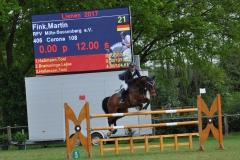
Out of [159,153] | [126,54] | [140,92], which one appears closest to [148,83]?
[140,92]

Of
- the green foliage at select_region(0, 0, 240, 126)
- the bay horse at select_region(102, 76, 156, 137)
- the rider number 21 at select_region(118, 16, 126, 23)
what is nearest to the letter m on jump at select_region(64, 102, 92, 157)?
the bay horse at select_region(102, 76, 156, 137)

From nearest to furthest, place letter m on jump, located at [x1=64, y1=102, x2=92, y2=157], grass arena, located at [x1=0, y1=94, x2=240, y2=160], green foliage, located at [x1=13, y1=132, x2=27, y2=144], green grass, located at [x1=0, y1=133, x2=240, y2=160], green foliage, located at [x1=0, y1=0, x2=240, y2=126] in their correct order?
green grass, located at [x1=0, y1=133, x2=240, y2=160] < grass arena, located at [x1=0, y1=94, x2=240, y2=160] < letter m on jump, located at [x1=64, y1=102, x2=92, y2=157] < green foliage, located at [x1=13, y1=132, x2=27, y2=144] < green foliage, located at [x1=0, y1=0, x2=240, y2=126]

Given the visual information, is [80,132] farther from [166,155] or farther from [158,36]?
[158,36]

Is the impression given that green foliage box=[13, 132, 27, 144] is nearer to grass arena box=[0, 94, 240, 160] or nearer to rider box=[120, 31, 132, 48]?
grass arena box=[0, 94, 240, 160]

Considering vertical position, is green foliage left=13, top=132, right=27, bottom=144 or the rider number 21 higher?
the rider number 21

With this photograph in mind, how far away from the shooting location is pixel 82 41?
2280cm

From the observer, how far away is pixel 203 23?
31781 millimetres

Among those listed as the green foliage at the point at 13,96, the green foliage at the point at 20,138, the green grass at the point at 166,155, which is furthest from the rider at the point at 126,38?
the green foliage at the point at 13,96

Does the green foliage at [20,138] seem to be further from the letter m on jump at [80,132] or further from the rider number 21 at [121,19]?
the letter m on jump at [80,132]

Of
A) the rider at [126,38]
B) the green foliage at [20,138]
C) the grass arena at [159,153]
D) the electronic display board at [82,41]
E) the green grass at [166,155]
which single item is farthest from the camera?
the green foliage at [20,138]

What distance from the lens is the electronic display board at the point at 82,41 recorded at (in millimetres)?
22453

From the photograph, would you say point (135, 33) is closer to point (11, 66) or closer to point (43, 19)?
point (11, 66)

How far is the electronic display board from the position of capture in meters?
22.5

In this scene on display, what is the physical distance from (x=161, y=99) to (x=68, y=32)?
2626 centimetres
